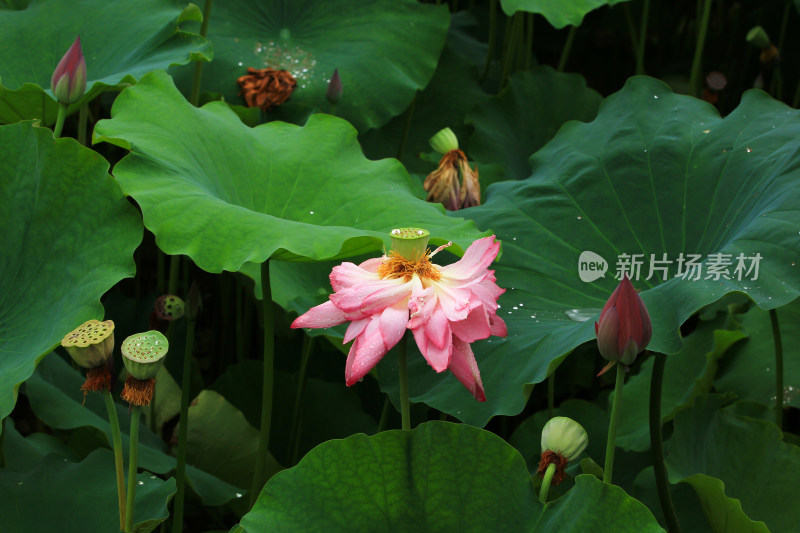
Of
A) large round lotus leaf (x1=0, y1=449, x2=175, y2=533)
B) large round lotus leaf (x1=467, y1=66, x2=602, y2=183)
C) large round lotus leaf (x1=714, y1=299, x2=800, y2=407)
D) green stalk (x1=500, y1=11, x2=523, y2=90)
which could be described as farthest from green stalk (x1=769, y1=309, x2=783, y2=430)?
green stalk (x1=500, y1=11, x2=523, y2=90)

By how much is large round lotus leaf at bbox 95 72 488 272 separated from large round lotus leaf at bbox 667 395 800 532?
19.6 inches

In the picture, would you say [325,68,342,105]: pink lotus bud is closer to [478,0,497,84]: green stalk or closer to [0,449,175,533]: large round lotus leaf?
[478,0,497,84]: green stalk

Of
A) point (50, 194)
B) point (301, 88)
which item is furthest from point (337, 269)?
point (301, 88)

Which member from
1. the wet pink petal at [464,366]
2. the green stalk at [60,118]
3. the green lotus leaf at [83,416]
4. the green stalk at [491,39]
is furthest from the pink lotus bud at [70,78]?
the green stalk at [491,39]

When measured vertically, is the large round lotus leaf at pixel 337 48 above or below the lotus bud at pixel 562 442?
above

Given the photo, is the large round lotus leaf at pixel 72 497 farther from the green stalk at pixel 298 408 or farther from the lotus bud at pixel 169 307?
the green stalk at pixel 298 408

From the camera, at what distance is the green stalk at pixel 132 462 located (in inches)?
37.9

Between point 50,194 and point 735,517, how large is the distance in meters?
1.06

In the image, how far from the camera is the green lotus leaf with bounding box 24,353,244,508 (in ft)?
4.40

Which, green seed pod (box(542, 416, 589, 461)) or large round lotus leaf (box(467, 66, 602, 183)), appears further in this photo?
large round lotus leaf (box(467, 66, 602, 183))

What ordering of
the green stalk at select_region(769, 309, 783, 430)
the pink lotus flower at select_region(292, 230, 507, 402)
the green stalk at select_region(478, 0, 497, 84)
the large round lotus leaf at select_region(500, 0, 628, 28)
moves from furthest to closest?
1. the green stalk at select_region(478, 0, 497, 84)
2. the large round lotus leaf at select_region(500, 0, 628, 28)
3. the green stalk at select_region(769, 309, 783, 430)
4. the pink lotus flower at select_region(292, 230, 507, 402)

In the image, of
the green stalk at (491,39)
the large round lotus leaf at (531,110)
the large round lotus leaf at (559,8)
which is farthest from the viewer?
the green stalk at (491,39)

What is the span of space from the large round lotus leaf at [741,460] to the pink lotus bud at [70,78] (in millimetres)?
1096

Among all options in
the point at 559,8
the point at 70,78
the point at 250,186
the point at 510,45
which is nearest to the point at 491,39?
the point at 510,45
